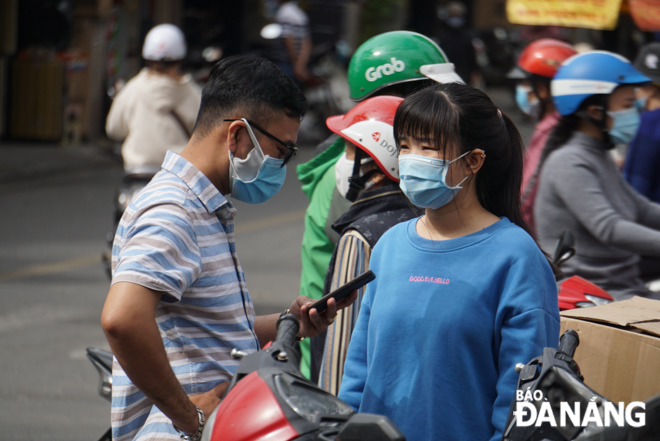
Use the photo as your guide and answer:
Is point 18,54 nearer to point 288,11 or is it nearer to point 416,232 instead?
point 288,11

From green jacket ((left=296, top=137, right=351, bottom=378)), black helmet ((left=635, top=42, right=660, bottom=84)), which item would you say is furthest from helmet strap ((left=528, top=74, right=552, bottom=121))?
green jacket ((left=296, top=137, right=351, bottom=378))

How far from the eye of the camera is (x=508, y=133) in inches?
90.8

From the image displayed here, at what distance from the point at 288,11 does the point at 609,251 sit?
11071 mm

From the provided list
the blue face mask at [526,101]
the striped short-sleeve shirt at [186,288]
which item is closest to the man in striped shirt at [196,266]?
the striped short-sleeve shirt at [186,288]

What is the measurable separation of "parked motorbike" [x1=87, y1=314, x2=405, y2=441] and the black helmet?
446 centimetres

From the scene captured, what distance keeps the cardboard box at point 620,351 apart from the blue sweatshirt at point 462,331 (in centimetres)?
47

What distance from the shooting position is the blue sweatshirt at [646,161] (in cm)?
449

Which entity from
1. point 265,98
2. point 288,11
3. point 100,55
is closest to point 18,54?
point 100,55

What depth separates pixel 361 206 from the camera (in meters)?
2.89

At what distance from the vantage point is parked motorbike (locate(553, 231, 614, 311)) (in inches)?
115

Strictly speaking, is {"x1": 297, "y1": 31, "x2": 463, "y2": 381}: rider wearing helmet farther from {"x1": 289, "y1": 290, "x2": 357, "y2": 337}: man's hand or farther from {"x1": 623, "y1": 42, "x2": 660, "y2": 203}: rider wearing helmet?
{"x1": 623, "y1": 42, "x2": 660, "y2": 203}: rider wearing helmet

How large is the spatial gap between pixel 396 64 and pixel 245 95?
5.50ft

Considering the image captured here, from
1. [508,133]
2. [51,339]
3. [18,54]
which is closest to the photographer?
[508,133]

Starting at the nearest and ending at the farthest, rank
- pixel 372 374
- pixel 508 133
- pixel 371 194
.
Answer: pixel 372 374
pixel 508 133
pixel 371 194
